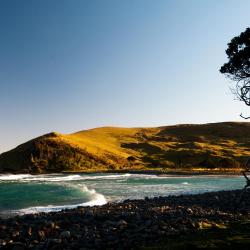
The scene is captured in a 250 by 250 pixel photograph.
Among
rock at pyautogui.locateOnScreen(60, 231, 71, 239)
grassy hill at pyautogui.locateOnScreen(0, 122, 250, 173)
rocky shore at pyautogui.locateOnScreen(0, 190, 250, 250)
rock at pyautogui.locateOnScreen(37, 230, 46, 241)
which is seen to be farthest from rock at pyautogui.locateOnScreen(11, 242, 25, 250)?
grassy hill at pyautogui.locateOnScreen(0, 122, 250, 173)

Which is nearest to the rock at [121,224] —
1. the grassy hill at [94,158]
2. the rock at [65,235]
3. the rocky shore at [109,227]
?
the rocky shore at [109,227]

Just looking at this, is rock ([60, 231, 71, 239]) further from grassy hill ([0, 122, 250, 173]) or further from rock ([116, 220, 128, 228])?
Answer: grassy hill ([0, 122, 250, 173])

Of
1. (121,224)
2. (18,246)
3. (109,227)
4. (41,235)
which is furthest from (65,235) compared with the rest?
(121,224)

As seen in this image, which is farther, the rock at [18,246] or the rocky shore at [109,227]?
the rocky shore at [109,227]

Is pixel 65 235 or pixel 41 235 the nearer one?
pixel 65 235

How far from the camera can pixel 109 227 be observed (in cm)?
2025

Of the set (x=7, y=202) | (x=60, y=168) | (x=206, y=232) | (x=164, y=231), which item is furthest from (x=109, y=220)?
(x=60, y=168)

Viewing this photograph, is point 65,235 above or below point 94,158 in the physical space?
below

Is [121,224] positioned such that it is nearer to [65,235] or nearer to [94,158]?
[65,235]

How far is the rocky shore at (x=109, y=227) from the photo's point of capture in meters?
17.7

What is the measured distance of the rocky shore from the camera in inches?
698

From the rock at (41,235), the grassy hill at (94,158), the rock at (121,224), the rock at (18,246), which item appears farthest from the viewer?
the grassy hill at (94,158)

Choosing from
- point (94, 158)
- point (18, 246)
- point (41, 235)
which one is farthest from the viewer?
point (94, 158)

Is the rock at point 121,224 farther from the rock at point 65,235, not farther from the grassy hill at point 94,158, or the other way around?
the grassy hill at point 94,158
